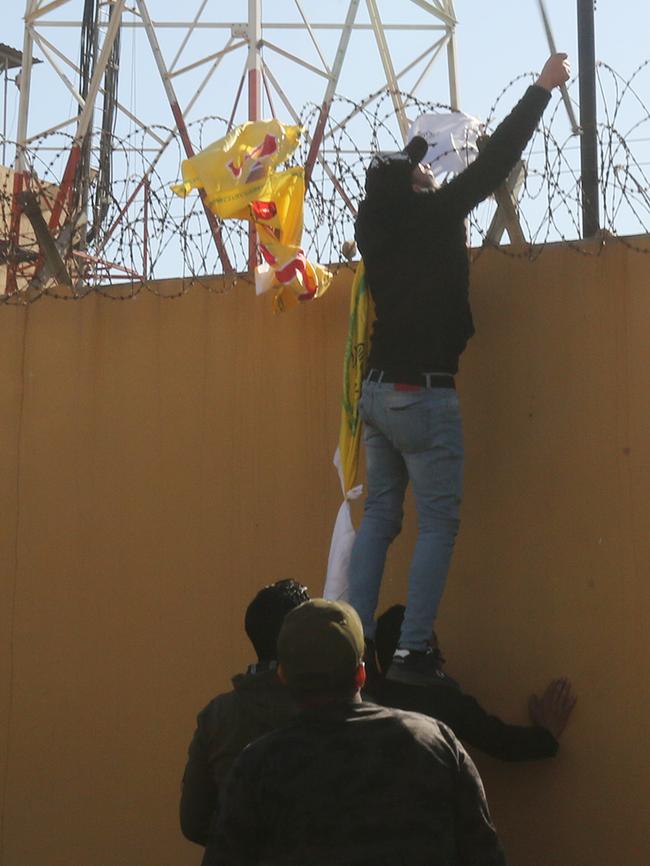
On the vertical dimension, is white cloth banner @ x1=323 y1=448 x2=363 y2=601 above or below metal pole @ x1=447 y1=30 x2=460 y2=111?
below

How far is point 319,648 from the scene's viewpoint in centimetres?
279

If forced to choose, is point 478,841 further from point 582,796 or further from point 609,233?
point 609,233

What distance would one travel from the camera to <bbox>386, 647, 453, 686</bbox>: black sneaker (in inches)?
167

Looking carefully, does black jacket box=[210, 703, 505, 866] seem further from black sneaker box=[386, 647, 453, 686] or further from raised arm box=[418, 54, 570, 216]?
raised arm box=[418, 54, 570, 216]

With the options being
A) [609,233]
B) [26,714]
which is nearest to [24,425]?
[26,714]

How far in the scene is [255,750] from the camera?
9.10 feet

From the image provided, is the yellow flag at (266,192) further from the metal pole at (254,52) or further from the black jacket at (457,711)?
the metal pole at (254,52)

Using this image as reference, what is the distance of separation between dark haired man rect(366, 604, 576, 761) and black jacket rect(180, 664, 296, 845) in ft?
2.43

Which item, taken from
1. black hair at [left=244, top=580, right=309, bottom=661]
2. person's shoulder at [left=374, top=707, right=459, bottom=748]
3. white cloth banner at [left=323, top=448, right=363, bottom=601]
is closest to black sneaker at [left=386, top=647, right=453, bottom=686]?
white cloth banner at [left=323, top=448, right=363, bottom=601]

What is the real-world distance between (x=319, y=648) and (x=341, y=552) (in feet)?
6.63

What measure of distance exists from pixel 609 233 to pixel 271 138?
55.8 inches

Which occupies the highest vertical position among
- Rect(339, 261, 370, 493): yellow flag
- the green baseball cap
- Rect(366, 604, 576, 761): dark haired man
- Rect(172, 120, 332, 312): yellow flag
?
A: Rect(172, 120, 332, 312): yellow flag

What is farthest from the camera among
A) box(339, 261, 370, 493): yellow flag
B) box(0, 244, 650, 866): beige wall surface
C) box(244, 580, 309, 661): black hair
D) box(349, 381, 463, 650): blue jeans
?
box(339, 261, 370, 493): yellow flag

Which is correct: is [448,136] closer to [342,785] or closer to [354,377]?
[354,377]
